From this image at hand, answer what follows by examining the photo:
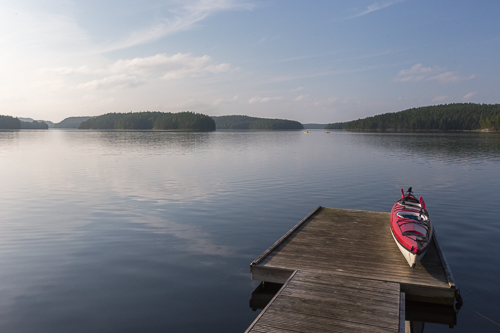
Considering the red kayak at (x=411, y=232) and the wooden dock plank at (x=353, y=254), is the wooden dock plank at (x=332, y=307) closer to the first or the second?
the wooden dock plank at (x=353, y=254)

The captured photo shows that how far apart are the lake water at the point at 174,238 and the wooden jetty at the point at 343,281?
967 millimetres

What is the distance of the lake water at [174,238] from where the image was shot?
9188mm

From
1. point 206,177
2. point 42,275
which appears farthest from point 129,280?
point 206,177

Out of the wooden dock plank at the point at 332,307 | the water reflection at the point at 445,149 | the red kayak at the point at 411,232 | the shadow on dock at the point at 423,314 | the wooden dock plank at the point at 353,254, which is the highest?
the water reflection at the point at 445,149

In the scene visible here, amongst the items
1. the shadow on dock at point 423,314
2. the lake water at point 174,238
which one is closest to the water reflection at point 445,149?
the lake water at point 174,238

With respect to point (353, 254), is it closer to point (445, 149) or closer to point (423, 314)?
point (423, 314)

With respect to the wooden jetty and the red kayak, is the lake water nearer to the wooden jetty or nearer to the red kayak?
the wooden jetty

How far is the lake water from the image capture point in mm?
9188

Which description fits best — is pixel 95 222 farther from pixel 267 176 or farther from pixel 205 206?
pixel 267 176

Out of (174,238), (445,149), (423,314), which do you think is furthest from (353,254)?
(445,149)

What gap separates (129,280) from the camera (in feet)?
35.9

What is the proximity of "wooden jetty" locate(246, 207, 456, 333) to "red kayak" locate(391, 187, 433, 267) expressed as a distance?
1.28ft

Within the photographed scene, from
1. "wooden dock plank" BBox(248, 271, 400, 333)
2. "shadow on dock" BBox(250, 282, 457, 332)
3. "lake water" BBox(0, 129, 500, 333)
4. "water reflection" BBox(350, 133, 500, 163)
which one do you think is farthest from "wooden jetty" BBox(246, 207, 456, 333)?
"water reflection" BBox(350, 133, 500, 163)

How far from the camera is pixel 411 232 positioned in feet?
37.3
